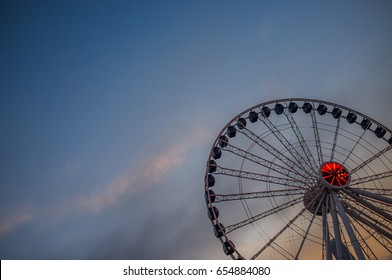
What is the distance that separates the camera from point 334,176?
60.1 feet

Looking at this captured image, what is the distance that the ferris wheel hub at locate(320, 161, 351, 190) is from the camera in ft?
58.6

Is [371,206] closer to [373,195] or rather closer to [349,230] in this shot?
[373,195]

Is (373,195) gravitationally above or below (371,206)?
above

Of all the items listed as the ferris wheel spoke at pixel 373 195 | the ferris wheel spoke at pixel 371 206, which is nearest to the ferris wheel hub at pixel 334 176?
the ferris wheel spoke at pixel 373 195

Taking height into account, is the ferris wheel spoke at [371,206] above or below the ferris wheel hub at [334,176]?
below

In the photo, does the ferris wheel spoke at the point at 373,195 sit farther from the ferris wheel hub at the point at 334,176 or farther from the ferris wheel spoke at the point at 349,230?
the ferris wheel spoke at the point at 349,230

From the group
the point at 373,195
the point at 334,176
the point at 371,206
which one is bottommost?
the point at 371,206

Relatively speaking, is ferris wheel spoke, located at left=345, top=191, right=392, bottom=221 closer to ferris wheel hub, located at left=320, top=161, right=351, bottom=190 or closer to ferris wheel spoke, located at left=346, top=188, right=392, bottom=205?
ferris wheel spoke, located at left=346, top=188, right=392, bottom=205

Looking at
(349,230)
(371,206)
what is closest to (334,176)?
(371,206)

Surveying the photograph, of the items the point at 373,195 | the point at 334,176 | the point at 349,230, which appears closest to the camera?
the point at 349,230

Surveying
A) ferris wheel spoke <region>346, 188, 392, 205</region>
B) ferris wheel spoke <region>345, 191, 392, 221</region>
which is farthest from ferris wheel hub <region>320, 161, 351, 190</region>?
ferris wheel spoke <region>345, 191, 392, 221</region>

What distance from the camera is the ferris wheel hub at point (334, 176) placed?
→ 17859mm

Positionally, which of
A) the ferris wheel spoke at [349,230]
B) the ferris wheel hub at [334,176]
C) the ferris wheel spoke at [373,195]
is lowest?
the ferris wheel spoke at [349,230]

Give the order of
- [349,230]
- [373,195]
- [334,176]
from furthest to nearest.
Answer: [334,176] → [373,195] → [349,230]
